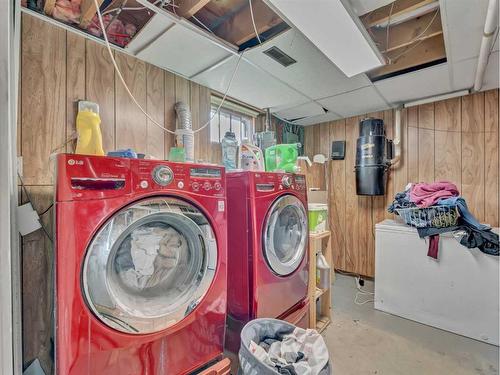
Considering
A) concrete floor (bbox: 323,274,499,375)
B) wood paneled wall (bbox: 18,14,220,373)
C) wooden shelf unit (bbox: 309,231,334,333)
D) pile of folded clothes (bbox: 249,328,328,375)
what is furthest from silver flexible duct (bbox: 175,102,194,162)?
concrete floor (bbox: 323,274,499,375)

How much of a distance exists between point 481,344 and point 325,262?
120 centimetres

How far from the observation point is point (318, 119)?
3137 millimetres

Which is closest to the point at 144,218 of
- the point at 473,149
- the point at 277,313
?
the point at 277,313

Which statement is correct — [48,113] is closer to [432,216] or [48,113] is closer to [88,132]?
A: [88,132]

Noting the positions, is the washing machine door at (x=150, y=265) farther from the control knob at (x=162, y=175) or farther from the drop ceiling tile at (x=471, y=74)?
the drop ceiling tile at (x=471, y=74)

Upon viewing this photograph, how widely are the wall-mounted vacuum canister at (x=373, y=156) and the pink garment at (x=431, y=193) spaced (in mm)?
405

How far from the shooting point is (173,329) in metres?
0.99

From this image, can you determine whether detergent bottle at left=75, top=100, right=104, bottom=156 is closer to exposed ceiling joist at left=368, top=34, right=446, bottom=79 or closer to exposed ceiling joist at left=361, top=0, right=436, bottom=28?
exposed ceiling joist at left=361, top=0, right=436, bottom=28

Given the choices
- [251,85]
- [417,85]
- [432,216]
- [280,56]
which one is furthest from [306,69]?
[432,216]

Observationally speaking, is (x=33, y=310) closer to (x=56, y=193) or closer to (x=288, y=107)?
(x=56, y=193)

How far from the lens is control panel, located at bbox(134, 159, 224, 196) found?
0.91 m

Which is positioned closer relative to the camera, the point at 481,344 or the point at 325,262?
the point at 481,344

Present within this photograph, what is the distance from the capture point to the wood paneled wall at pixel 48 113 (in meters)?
1.23

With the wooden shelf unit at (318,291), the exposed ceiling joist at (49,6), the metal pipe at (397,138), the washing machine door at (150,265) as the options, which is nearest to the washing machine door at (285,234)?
the wooden shelf unit at (318,291)
